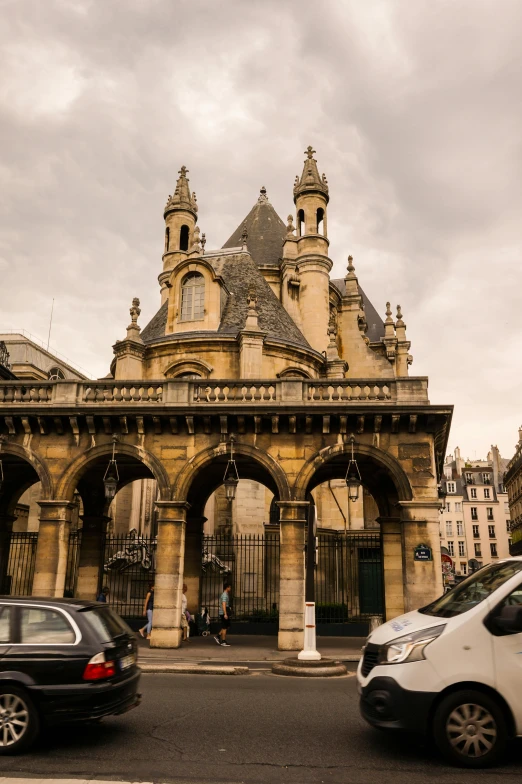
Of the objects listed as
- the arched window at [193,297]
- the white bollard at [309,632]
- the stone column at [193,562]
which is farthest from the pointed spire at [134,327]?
the white bollard at [309,632]

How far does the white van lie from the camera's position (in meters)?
5.44

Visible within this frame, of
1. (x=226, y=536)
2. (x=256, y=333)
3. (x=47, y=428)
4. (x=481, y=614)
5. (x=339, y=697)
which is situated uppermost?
(x=256, y=333)

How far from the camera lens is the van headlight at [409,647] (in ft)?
18.7

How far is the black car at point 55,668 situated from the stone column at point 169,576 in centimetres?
1032

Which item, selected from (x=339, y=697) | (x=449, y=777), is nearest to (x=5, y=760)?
(x=449, y=777)

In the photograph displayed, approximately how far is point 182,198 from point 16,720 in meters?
34.2

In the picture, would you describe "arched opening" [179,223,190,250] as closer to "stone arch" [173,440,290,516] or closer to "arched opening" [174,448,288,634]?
"arched opening" [174,448,288,634]

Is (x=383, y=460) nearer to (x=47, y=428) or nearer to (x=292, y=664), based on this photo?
(x=292, y=664)

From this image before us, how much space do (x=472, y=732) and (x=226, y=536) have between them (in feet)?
69.9

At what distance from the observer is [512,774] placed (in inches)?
208

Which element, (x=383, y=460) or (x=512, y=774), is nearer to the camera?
(x=512, y=774)

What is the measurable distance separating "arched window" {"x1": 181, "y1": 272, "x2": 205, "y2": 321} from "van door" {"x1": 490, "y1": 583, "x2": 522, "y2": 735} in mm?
24255

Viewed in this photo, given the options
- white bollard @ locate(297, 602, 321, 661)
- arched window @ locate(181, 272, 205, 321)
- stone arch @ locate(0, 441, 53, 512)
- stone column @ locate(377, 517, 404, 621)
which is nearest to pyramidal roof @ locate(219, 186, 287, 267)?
arched window @ locate(181, 272, 205, 321)

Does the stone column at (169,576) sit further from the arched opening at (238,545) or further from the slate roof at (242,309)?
the slate roof at (242,309)
